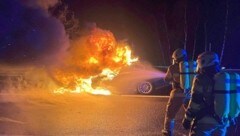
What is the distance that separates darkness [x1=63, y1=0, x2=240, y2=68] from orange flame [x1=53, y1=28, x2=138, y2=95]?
10.3m

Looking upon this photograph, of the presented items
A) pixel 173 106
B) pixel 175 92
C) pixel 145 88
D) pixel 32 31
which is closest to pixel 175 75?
pixel 175 92

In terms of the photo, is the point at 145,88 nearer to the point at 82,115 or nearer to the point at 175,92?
the point at 82,115

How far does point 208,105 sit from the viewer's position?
5.81 meters

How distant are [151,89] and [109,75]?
5.50ft

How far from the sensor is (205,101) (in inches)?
230

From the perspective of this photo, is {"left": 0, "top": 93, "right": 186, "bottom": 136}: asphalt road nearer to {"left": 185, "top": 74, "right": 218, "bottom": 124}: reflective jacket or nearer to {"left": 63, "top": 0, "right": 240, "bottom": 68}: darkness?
{"left": 185, "top": 74, "right": 218, "bottom": 124}: reflective jacket

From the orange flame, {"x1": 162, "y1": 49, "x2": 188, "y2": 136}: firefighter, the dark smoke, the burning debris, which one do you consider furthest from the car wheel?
{"x1": 162, "y1": 49, "x2": 188, "y2": 136}: firefighter

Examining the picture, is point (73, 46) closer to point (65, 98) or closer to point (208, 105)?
point (65, 98)

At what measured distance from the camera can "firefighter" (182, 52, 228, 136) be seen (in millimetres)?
5777

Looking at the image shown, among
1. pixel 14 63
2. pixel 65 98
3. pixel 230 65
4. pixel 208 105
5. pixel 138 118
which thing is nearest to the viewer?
pixel 208 105

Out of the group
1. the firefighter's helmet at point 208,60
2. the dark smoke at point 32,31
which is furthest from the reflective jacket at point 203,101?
the dark smoke at point 32,31

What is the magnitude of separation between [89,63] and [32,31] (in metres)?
2.32

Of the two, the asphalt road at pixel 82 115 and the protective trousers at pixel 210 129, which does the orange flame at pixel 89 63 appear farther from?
the protective trousers at pixel 210 129

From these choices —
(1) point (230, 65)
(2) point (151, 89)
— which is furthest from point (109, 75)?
(1) point (230, 65)
